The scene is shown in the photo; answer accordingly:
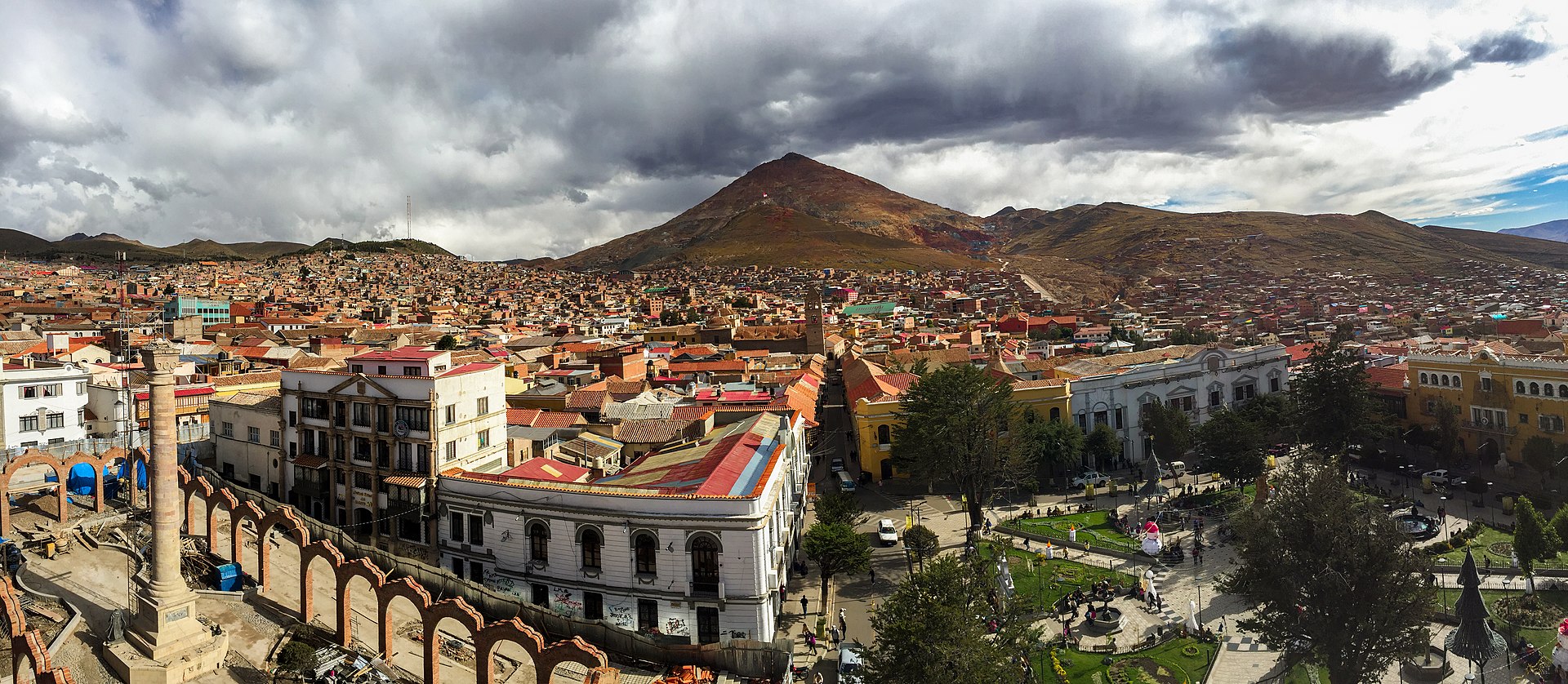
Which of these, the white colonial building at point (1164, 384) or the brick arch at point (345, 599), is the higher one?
the white colonial building at point (1164, 384)

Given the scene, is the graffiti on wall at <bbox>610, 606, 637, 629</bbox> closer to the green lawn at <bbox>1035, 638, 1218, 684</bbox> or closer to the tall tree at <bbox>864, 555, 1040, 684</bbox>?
the tall tree at <bbox>864, 555, 1040, 684</bbox>

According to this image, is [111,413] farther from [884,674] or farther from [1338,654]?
[1338,654]

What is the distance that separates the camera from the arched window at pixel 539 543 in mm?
20359

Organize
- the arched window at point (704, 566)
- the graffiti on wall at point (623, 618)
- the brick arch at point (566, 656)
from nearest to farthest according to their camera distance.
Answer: the brick arch at point (566, 656) → the arched window at point (704, 566) → the graffiti on wall at point (623, 618)

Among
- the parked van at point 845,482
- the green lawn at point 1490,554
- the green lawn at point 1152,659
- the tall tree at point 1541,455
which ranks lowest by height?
the green lawn at point 1152,659

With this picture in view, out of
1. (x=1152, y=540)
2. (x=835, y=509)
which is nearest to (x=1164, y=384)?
(x=1152, y=540)

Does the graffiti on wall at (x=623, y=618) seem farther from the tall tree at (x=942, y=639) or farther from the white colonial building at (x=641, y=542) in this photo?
the tall tree at (x=942, y=639)

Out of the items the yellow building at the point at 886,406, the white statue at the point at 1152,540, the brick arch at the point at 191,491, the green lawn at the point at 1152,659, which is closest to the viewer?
the green lawn at the point at 1152,659

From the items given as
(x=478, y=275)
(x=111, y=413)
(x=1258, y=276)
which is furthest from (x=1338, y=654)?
(x=478, y=275)

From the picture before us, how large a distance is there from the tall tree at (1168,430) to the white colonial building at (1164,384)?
332 millimetres

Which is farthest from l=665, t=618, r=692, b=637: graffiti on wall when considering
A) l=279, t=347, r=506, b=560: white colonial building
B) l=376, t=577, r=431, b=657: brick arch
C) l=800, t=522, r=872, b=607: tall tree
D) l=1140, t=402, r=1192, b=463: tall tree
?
l=1140, t=402, r=1192, b=463: tall tree

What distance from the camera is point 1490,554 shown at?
2458 cm

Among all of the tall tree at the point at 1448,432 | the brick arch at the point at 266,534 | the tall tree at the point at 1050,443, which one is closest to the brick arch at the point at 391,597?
the brick arch at the point at 266,534

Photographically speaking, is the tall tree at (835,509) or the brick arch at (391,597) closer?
the brick arch at (391,597)
